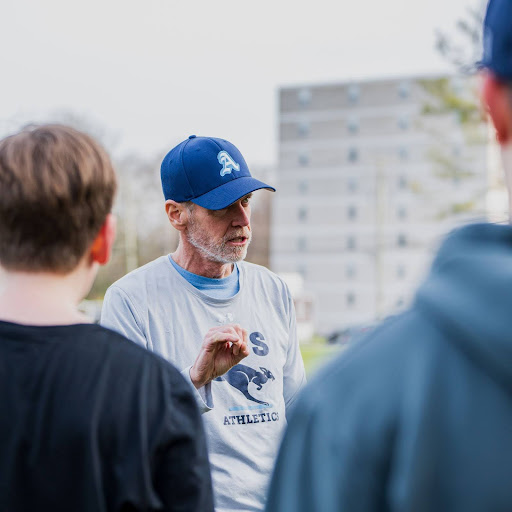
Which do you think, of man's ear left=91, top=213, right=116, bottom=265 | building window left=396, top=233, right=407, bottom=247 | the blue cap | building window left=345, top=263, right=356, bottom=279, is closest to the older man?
man's ear left=91, top=213, right=116, bottom=265

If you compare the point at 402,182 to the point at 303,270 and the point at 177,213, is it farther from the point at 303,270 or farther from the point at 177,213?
the point at 177,213

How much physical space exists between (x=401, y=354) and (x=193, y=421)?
88cm

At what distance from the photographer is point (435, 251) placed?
41.2 inches

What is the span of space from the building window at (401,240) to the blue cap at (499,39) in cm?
7043

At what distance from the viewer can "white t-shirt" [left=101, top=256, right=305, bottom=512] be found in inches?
116

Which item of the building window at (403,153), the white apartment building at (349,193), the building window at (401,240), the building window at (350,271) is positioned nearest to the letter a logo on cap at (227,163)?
the white apartment building at (349,193)

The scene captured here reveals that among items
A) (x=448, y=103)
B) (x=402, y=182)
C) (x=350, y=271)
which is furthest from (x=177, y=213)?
(x=402, y=182)

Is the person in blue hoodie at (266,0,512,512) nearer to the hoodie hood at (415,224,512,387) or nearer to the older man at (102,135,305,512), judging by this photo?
the hoodie hood at (415,224,512,387)

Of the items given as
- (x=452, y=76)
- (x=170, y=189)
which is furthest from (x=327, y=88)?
(x=170, y=189)

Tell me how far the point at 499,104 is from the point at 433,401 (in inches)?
17.2

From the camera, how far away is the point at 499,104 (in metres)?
1.05

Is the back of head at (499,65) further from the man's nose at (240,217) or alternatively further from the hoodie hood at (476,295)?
the man's nose at (240,217)

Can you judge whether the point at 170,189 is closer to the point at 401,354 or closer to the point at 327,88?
the point at 401,354

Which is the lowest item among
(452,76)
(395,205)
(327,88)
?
(395,205)
